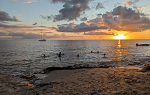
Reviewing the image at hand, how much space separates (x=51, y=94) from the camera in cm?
709

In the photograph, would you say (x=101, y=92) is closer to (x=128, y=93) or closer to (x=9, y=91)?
(x=128, y=93)

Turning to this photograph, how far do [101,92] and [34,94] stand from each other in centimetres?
497

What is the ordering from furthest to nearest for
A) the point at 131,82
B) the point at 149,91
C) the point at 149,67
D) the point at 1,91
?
the point at 149,67
the point at 131,82
the point at 1,91
the point at 149,91

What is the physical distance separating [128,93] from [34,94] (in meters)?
6.73

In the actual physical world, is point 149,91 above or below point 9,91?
above

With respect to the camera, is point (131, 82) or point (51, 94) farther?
point (131, 82)

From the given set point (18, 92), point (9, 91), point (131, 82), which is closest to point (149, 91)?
point (131, 82)

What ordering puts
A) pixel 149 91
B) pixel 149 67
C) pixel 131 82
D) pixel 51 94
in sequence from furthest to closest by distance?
pixel 149 67 < pixel 131 82 < pixel 51 94 < pixel 149 91

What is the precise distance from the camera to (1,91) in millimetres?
7750

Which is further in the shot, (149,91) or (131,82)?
(131,82)

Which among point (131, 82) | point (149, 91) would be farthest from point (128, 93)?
point (131, 82)

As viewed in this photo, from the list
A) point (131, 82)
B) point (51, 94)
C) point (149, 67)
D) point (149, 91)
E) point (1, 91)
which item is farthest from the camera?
point (149, 67)

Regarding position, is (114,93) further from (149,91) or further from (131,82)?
(131,82)

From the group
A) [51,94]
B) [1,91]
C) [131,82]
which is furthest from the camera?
[131,82]
